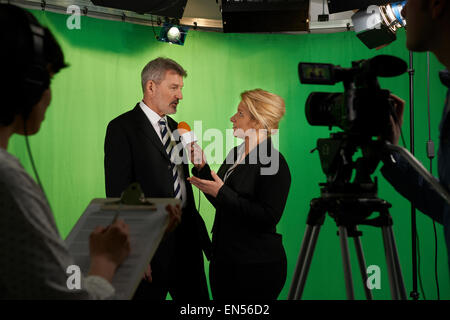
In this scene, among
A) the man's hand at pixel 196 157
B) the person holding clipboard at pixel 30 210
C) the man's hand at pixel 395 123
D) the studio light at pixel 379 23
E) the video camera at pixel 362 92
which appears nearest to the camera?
the person holding clipboard at pixel 30 210

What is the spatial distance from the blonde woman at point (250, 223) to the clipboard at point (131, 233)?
102 cm

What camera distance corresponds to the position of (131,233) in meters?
1.04

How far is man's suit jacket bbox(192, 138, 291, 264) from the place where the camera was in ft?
7.02

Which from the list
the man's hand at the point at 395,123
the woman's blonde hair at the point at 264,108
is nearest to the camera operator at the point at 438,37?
the man's hand at the point at 395,123

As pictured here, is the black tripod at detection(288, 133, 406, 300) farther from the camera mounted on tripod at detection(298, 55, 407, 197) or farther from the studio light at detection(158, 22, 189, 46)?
the studio light at detection(158, 22, 189, 46)

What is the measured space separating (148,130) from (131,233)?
1.37 meters

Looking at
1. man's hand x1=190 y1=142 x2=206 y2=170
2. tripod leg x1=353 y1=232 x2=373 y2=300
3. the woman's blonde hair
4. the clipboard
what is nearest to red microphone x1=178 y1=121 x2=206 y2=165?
man's hand x1=190 y1=142 x2=206 y2=170

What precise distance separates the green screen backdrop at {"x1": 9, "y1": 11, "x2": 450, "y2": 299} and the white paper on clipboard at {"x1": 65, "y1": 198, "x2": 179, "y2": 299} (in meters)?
2.16

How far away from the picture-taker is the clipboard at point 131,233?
0.95 m

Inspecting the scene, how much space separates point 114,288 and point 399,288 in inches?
27.8

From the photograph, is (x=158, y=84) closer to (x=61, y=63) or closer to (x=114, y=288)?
(x=61, y=63)

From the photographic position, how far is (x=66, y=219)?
3.22m

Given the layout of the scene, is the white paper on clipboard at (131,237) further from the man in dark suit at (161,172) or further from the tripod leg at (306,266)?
the man in dark suit at (161,172)

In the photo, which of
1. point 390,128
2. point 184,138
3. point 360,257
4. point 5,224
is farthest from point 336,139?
point 184,138
